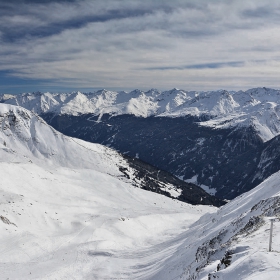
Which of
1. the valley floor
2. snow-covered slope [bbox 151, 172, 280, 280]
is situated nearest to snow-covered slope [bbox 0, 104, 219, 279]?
the valley floor

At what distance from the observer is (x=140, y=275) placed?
1569 inches

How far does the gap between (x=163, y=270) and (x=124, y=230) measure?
1206 inches

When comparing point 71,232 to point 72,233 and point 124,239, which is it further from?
point 124,239

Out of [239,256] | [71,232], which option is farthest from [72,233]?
[239,256]

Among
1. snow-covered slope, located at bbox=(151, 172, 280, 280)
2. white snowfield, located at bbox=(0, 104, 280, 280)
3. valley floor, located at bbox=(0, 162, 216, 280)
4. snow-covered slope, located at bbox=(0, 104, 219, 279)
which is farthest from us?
snow-covered slope, located at bbox=(0, 104, 219, 279)

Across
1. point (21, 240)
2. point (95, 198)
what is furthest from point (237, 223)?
point (95, 198)

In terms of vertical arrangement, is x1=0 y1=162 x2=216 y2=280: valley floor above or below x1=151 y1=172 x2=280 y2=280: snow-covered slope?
below

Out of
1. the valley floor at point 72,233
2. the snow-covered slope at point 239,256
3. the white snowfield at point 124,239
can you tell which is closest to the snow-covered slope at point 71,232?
the valley floor at point 72,233

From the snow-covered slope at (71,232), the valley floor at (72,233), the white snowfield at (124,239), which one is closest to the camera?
the white snowfield at (124,239)

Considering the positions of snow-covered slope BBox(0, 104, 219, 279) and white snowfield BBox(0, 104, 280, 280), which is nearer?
white snowfield BBox(0, 104, 280, 280)

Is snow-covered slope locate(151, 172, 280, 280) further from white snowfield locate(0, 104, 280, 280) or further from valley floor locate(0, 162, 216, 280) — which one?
valley floor locate(0, 162, 216, 280)

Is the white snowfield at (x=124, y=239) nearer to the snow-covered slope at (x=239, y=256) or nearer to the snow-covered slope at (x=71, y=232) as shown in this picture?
the snow-covered slope at (x=239, y=256)

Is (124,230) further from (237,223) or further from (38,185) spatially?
(38,185)

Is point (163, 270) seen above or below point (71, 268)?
above
